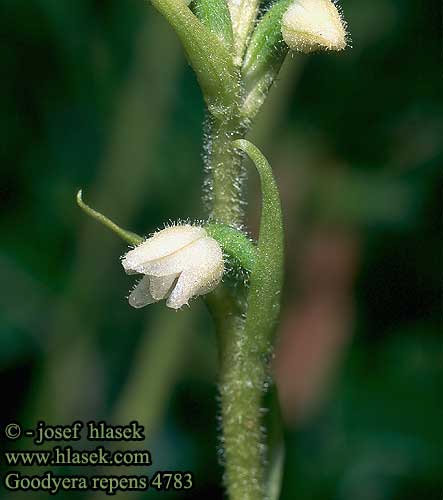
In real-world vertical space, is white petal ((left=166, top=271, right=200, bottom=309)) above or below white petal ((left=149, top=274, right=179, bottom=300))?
above

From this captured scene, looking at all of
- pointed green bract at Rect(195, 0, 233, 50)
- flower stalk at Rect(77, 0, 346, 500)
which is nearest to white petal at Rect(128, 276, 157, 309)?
flower stalk at Rect(77, 0, 346, 500)

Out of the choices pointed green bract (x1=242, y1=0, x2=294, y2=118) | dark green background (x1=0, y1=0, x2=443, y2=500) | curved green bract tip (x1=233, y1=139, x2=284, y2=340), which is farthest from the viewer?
dark green background (x1=0, y1=0, x2=443, y2=500)

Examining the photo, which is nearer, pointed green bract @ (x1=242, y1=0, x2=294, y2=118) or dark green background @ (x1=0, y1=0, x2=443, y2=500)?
pointed green bract @ (x1=242, y1=0, x2=294, y2=118)

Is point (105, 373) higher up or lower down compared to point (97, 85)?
lower down

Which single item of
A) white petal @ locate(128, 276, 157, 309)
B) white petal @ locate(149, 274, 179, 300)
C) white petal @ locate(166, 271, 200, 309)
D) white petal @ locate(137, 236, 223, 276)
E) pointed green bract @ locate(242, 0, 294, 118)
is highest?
pointed green bract @ locate(242, 0, 294, 118)

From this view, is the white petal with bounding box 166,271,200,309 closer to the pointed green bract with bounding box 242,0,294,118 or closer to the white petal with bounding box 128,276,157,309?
the white petal with bounding box 128,276,157,309

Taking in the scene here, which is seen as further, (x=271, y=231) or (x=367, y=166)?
(x=367, y=166)

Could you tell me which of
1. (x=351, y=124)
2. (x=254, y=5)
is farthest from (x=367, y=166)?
(x=254, y=5)

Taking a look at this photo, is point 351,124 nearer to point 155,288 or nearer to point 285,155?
point 285,155
